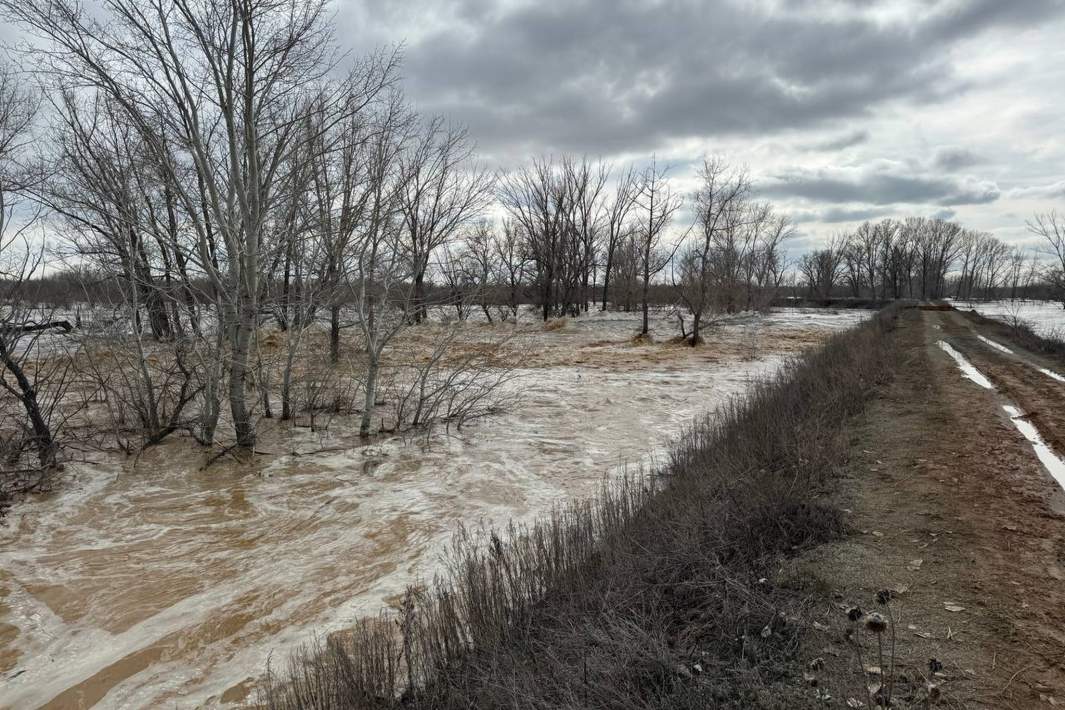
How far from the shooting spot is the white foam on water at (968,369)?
1201 centimetres

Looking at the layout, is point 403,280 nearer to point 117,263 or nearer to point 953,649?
point 117,263

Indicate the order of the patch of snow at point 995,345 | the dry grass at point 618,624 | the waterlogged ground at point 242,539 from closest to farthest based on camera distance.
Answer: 1. the dry grass at point 618,624
2. the waterlogged ground at point 242,539
3. the patch of snow at point 995,345

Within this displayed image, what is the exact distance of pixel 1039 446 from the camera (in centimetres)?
709

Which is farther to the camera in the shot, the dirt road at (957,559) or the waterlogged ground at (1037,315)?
the waterlogged ground at (1037,315)

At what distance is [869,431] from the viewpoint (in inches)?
323

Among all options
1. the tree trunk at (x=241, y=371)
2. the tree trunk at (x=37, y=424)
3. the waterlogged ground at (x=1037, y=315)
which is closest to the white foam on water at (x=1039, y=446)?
the tree trunk at (x=241, y=371)

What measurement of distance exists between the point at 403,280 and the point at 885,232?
10325cm

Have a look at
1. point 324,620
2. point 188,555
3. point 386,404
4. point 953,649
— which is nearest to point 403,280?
point 386,404

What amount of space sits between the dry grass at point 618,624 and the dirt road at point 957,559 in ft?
1.15

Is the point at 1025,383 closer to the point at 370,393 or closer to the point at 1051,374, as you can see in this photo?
the point at 1051,374

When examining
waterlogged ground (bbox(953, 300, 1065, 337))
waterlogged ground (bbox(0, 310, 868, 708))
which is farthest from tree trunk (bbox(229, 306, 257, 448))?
waterlogged ground (bbox(953, 300, 1065, 337))

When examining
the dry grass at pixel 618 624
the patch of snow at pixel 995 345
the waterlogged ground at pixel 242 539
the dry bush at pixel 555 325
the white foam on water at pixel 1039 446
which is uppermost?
the dry bush at pixel 555 325

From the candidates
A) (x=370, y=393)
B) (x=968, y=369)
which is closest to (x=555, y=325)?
(x=968, y=369)

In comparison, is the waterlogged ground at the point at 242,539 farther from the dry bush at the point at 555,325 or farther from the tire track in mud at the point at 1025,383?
the dry bush at the point at 555,325
